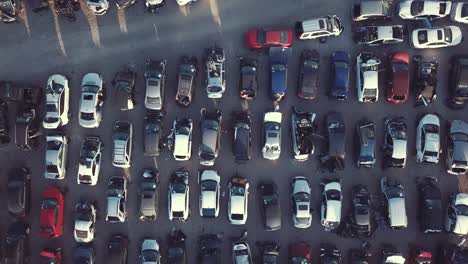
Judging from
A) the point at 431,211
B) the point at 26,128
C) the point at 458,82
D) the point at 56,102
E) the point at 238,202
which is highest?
the point at 458,82

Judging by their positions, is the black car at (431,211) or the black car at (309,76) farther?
the black car at (309,76)

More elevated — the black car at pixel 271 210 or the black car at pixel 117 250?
the black car at pixel 271 210

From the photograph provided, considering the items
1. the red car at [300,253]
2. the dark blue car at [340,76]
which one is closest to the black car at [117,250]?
the red car at [300,253]

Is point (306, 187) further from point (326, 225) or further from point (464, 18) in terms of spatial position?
point (464, 18)

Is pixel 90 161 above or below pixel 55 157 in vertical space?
below

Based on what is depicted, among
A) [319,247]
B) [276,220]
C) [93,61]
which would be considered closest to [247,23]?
[93,61]

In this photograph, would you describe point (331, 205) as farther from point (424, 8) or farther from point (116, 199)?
point (424, 8)

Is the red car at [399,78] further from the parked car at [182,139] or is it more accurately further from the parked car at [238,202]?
the parked car at [182,139]

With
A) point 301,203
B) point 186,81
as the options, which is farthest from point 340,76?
point 186,81
